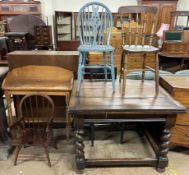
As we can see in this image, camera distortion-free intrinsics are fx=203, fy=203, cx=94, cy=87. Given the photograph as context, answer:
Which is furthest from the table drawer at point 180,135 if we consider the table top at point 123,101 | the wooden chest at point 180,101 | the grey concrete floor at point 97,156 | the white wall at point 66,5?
the white wall at point 66,5

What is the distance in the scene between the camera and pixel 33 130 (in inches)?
86.2

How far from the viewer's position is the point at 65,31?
674cm

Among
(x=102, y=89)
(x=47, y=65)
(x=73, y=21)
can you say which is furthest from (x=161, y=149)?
(x=73, y=21)

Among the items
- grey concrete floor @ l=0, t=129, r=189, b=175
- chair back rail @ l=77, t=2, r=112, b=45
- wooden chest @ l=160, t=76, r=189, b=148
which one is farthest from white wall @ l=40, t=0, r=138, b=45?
wooden chest @ l=160, t=76, r=189, b=148

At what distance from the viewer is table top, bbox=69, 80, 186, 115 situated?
169 cm

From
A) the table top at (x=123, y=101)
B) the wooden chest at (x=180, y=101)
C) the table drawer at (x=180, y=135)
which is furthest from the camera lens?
the table drawer at (x=180, y=135)

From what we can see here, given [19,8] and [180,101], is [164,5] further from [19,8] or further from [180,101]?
[180,101]

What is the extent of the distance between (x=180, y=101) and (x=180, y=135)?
37 cm

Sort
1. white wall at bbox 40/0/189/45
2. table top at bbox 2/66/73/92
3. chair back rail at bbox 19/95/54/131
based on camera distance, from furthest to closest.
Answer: white wall at bbox 40/0/189/45
chair back rail at bbox 19/95/54/131
table top at bbox 2/66/73/92

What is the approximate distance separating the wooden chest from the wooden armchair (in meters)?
1.19

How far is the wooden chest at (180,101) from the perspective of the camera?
6.31 ft

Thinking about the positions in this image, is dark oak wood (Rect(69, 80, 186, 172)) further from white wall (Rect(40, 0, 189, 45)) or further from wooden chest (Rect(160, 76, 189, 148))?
white wall (Rect(40, 0, 189, 45))

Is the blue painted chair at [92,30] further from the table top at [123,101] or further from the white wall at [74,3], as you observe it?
the white wall at [74,3]

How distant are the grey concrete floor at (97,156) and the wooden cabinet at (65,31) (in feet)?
14.5
